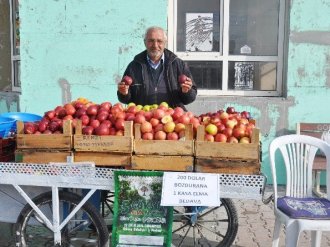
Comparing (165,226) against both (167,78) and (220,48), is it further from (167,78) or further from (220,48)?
(220,48)

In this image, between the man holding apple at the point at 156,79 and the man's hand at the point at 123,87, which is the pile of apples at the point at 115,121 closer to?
the man's hand at the point at 123,87

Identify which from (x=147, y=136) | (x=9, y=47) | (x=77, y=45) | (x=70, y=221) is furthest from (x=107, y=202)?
(x=9, y=47)

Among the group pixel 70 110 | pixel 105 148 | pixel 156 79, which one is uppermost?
pixel 156 79

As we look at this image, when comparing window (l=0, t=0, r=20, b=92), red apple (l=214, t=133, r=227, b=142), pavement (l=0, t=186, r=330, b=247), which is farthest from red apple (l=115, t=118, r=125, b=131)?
window (l=0, t=0, r=20, b=92)

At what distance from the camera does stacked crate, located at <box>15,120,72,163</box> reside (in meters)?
2.94

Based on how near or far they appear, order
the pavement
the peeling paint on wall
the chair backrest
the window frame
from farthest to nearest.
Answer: the window frame < the peeling paint on wall < the pavement < the chair backrest

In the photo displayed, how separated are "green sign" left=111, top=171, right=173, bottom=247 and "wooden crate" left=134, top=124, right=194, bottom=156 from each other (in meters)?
0.17

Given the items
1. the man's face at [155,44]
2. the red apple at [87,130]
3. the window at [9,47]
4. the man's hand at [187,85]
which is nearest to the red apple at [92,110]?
the red apple at [87,130]

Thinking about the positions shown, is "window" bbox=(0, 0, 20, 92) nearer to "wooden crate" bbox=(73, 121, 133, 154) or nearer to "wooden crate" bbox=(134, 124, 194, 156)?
"wooden crate" bbox=(73, 121, 133, 154)

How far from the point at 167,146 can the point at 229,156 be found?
0.43 metres

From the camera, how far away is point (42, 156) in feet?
9.73

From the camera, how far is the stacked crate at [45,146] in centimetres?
294

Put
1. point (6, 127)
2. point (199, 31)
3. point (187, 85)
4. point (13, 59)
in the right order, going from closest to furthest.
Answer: point (6, 127)
point (187, 85)
point (199, 31)
point (13, 59)

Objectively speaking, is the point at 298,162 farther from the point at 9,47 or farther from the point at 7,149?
the point at 9,47
